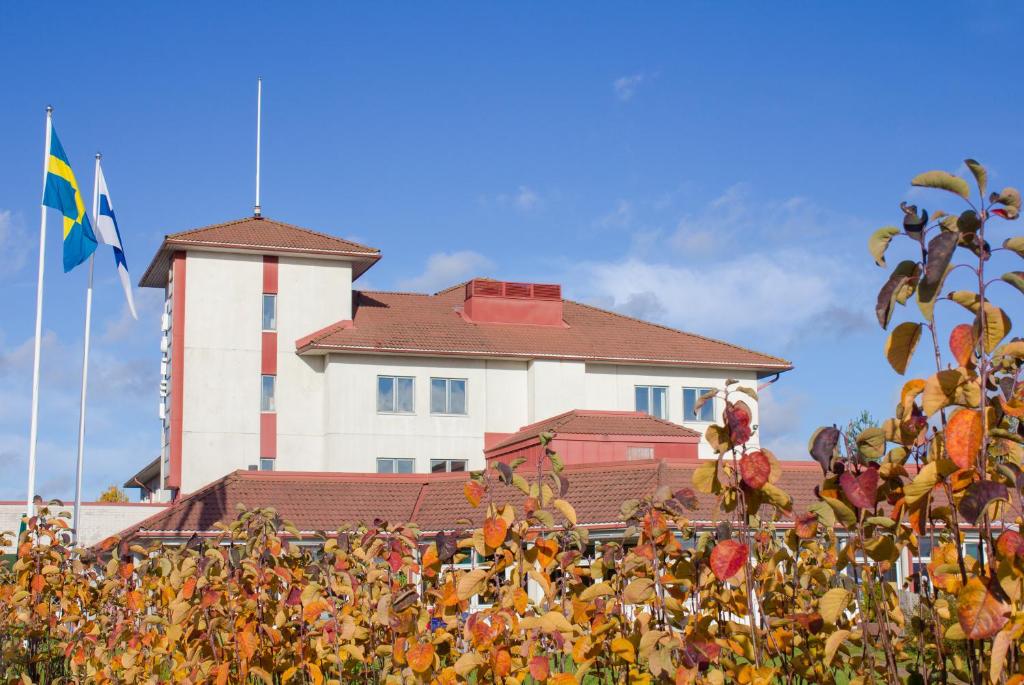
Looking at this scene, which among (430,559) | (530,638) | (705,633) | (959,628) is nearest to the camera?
(959,628)

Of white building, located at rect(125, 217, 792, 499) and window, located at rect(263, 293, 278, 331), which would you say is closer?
white building, located at rect(125, 217, 792, 499)

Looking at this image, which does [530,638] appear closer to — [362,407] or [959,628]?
[959,628]

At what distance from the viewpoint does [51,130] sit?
2597 centimetres

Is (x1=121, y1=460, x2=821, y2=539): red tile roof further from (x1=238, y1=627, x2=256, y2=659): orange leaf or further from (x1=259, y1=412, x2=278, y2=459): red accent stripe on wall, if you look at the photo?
(x1=238, y1=627, x2=256, y2=659): orange leaf

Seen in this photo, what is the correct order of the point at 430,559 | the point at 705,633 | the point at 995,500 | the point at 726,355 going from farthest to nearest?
1. the point at 726,355
2. the point at 430,559
3. the point at 705,633
4. the point at 995,500

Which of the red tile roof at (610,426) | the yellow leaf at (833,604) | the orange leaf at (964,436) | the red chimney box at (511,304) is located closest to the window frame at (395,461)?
the red tile roof at (610,426)

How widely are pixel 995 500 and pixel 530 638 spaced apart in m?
2.62

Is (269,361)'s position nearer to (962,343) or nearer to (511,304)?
(511,304)

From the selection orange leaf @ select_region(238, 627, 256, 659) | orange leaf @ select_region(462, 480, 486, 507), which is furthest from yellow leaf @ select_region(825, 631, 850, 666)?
orange leaf @ select_region(238, 627, 256, 659)

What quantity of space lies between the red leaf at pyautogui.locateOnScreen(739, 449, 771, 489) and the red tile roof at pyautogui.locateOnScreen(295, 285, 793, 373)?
39978mm

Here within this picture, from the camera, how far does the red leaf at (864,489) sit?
11.0ft

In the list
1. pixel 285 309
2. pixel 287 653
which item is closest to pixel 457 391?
pixel 285 309

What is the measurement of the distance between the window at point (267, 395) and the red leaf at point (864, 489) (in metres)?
40.7

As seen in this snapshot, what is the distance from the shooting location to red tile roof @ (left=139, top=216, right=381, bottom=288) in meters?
43.2
